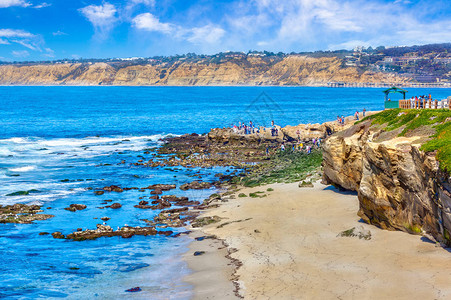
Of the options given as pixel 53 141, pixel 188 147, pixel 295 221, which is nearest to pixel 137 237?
pixel 295 221

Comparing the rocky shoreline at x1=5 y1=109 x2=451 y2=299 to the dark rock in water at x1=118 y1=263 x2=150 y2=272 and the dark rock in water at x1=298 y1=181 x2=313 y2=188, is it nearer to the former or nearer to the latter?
the dark rock in water at x1=298 y1=181 x2=313 y2=188

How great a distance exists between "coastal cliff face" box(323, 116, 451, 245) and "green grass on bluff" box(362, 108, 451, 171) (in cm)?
28

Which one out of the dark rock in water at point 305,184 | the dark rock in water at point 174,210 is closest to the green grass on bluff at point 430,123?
the dark rock in water at point 305,184

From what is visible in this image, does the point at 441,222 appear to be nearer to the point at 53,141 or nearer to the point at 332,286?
the point at 332,286

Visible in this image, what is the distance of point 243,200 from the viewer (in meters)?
27.3

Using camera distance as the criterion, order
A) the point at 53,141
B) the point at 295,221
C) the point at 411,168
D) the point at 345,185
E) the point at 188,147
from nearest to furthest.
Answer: the point at 411,168, the point at 295,221, the point at 345,185, the point at 188,147, the point at 53,141

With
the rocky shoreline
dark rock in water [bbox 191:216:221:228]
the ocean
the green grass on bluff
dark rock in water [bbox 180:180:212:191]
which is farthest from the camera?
dark rock in water [bbox 180:180:212:191]

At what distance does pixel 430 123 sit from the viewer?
1859 centimetres

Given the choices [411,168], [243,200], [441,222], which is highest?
[411,168]

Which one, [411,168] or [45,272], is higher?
[411,168]

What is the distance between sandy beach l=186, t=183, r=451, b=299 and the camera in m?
13.5

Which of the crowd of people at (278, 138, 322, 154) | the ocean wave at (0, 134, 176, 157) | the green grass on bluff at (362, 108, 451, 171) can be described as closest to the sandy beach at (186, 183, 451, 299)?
the green grass on bluff at (362, 108, 451, 171)

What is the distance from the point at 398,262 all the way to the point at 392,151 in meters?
4.07

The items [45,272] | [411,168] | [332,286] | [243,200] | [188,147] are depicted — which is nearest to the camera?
[332,286]
